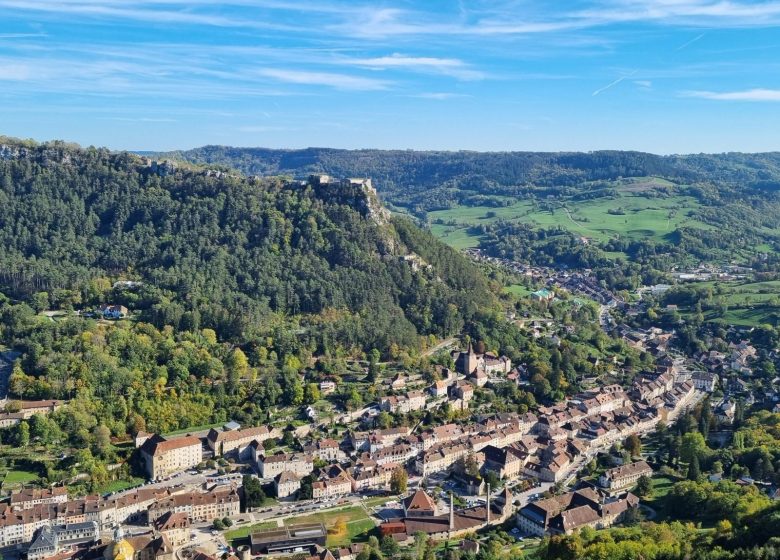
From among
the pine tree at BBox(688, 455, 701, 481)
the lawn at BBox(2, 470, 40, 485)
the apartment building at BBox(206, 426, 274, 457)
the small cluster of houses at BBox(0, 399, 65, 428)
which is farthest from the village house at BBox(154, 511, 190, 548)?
the pine tree at BBox(688, 455, 701, 481)

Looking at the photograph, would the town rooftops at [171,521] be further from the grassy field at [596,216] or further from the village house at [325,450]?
the grassy field at [596,216]

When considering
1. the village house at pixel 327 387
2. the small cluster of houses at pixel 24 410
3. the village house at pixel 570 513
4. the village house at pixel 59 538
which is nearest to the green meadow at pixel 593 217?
the village house at pixel 327 387

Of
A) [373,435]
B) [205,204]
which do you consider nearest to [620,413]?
[373,435]

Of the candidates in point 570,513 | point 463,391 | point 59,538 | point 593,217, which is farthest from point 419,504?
point 593,217

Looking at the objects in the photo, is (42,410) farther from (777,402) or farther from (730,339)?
(730,339)

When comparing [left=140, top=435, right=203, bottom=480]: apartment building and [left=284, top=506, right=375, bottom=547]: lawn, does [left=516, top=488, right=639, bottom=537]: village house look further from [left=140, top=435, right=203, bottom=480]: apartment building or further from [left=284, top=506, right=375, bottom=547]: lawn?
[left=140, top=435, right=203, bottom=480]: apartment building
